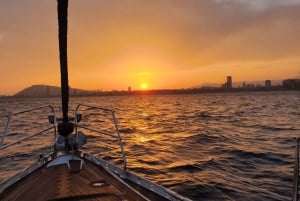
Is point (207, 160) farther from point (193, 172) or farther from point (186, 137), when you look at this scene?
point (186, 137)

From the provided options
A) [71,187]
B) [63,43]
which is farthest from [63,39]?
[71,187]

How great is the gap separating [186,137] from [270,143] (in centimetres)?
488

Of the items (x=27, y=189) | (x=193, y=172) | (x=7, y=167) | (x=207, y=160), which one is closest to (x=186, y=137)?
(x=207, y=160)

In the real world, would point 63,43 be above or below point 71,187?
above

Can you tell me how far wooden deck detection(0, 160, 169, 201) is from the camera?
14.6 feet

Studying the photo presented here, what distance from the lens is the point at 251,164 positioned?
11094mm

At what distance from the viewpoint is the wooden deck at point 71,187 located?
4.44m

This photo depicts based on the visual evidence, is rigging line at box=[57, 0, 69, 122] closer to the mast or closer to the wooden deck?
the mast

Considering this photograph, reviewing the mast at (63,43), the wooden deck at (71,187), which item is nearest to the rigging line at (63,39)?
the mast at (63,43)

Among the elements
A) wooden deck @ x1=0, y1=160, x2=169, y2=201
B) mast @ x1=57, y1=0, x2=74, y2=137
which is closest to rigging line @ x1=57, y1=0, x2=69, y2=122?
mast @ x1=57, y1=0, x2=74, y2=137

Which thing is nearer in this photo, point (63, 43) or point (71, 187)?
point (71, 187)

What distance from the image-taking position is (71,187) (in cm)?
478

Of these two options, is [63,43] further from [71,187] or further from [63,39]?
[71,187]

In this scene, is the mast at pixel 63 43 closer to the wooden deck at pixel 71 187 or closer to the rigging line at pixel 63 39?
the rigging line at pixel 63 39
